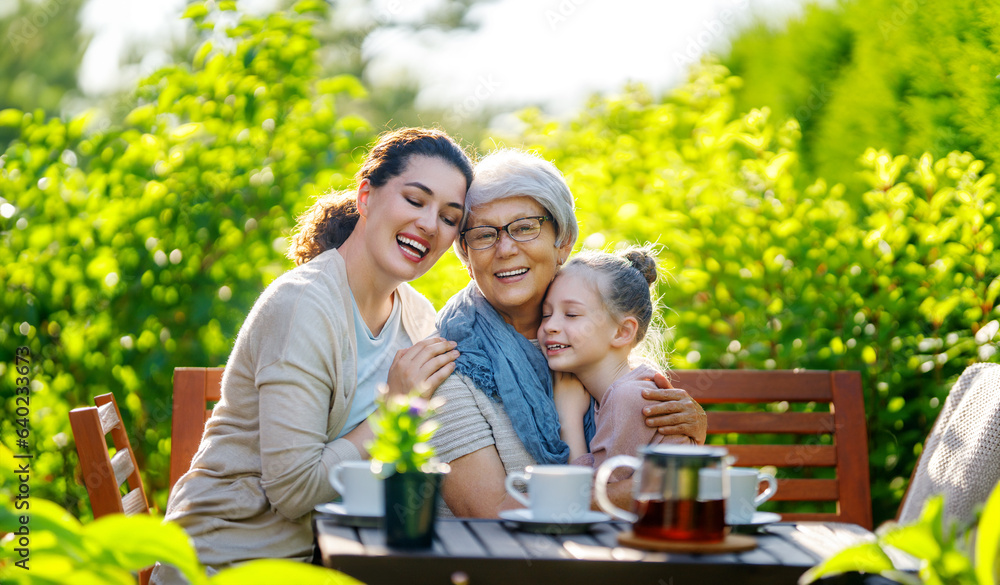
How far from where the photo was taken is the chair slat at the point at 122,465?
2.41m

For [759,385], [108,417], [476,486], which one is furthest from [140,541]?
[759,385]

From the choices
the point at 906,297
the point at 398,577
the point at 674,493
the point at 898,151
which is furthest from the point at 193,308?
the point at 898,151

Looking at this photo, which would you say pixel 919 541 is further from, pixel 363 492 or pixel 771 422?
pixel 771 422

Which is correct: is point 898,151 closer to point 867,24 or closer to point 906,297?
point 867,24

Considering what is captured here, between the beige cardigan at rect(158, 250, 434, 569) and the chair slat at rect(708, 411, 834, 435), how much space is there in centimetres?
129

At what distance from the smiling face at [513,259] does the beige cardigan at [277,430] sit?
40cm

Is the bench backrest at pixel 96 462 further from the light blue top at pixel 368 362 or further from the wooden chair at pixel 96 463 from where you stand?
the light blue top at pixel 368 362

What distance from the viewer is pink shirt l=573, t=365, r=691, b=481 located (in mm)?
2207

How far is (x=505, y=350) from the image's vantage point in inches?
94.0

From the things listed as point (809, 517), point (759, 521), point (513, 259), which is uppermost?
point (513, 259)

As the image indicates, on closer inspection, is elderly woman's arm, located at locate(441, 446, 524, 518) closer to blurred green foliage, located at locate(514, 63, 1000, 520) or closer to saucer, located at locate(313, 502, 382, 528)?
saucer, located at locate(313, 502, 382, 528)

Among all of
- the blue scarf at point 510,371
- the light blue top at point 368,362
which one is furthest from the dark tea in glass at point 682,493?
the light blue top at point 368,362

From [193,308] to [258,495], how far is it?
117cm

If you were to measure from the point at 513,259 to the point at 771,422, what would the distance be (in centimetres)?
113
